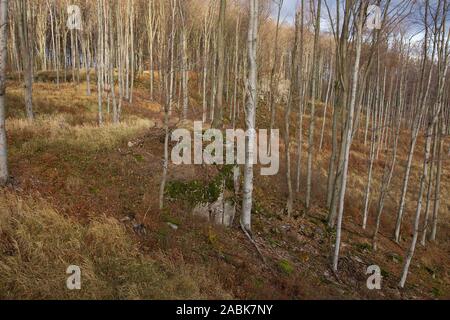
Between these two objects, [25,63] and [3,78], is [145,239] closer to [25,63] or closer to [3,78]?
[3,78]

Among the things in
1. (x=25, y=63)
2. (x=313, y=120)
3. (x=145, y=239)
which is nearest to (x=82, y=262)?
(x=145, y=239)

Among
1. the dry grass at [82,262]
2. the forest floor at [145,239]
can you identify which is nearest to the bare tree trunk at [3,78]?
the forest floor at [145,239]

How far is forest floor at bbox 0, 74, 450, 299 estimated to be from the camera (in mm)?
4551

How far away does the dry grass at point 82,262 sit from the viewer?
4.19m

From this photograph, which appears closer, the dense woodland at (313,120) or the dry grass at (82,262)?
the dry grass at (82,262)

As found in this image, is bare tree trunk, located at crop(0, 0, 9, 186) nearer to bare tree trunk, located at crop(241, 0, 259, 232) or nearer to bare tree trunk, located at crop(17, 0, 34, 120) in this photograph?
bare tree trunk, located at crop(241, 0, 259, 232)

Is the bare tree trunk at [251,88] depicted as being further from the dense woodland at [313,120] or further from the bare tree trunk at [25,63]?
the bare tree trunk at [25,63]

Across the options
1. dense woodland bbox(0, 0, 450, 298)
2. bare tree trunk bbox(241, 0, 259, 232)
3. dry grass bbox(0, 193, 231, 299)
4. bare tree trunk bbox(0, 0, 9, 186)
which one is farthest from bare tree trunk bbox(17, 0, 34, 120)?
bare tree trunk bbox(241, 0, 259, 232)

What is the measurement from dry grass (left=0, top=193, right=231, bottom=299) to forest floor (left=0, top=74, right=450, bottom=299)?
0.06 ft

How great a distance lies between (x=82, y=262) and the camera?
4.69 metres

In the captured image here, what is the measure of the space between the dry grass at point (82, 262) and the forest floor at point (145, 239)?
0.02 m
